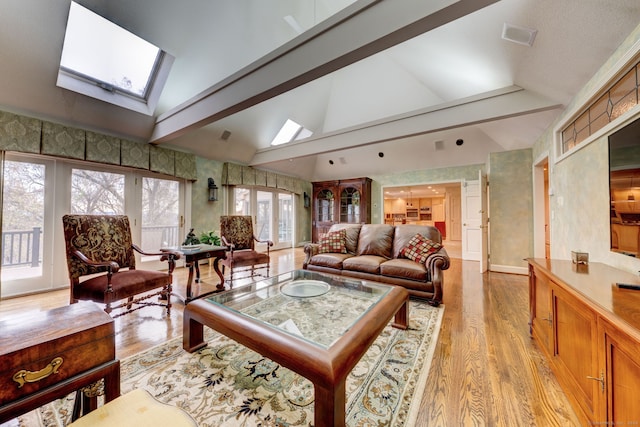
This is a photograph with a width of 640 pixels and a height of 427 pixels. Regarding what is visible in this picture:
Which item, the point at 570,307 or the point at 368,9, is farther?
the point at 368,9

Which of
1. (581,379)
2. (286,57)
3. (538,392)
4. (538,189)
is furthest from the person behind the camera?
(538,189)

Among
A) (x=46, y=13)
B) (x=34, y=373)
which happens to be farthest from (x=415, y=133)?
(x=46, y=13)

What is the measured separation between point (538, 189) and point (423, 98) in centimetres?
254

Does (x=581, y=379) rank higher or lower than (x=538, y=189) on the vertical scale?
lower

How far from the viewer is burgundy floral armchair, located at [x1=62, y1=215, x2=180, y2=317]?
6.71ft

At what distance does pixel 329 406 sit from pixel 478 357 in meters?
1.39

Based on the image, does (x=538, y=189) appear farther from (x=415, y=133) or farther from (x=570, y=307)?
(x=570, y=307)

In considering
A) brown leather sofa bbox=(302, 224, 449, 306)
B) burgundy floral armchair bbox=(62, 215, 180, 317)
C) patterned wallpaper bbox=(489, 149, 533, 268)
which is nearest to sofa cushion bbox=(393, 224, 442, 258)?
brown leather sofa bbox=(302, 224, 449, 306)

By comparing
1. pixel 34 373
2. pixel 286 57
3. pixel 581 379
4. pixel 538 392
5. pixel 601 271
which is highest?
pixel 286 57

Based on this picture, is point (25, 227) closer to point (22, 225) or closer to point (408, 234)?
point (22, 225)

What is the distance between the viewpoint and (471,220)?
18.0 ft

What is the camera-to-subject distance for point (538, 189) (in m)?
4.00

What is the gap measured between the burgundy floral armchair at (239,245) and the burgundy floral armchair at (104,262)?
76 centimetres

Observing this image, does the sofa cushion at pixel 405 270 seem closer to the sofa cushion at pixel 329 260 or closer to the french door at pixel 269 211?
the sofa cushion at pixel 329 260
